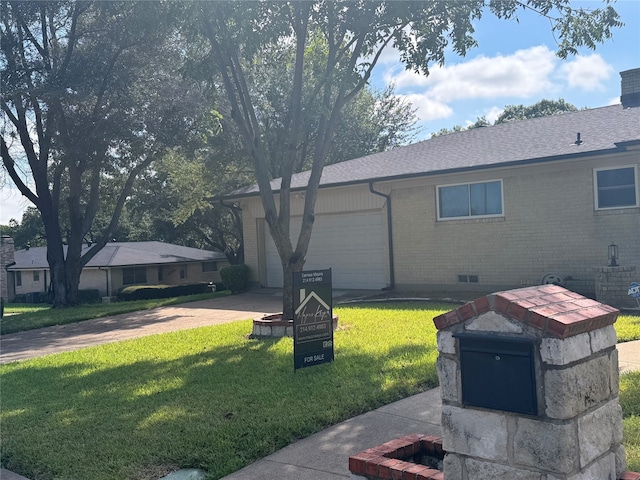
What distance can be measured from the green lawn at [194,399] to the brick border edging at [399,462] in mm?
1431

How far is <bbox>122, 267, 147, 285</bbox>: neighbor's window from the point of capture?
112 feet

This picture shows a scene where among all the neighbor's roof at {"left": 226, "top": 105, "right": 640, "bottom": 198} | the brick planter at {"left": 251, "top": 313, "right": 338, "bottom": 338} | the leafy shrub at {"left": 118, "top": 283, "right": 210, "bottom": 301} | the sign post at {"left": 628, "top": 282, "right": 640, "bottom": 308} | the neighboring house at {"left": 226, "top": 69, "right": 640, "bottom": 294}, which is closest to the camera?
the brick planter at {"left": 251, "top": 313, "right": 338, "bottom": 338}

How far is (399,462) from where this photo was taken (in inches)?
146

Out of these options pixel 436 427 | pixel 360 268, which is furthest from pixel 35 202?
pixel 436 427

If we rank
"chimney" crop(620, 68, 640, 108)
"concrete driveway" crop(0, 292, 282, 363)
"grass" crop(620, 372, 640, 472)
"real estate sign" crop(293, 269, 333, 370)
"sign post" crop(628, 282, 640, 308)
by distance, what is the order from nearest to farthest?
"grass" crop(620, 372, 640, 472) < "real estate sign" crop(293, 269, 333, 370) < "sign post" crop(628, 282, 640, 308) < "concrete driveway" crop(0, 292, 282, 363) < "chimney" crop(620, 68, 640, 108)

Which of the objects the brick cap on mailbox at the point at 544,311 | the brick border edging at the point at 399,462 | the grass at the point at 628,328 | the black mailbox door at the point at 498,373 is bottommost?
the grass at the point at 628,328

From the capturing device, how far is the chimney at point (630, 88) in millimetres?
16984

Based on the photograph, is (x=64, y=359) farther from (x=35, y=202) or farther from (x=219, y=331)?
(x=35, y=202)

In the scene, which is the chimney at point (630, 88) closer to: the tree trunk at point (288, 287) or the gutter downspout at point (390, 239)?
the gutter downspout at point (390, 239)

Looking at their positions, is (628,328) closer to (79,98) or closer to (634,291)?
(634,291)

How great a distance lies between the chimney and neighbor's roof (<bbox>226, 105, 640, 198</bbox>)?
0.32 m

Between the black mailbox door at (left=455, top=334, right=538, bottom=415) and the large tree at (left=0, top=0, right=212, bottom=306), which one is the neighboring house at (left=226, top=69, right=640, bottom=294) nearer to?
the large tree at (left=0, top=0, right=212, bottom=306)

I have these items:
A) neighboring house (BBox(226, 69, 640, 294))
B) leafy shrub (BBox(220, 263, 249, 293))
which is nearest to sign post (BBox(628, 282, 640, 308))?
neighboring house (BBox(226, 69, 640, 294))

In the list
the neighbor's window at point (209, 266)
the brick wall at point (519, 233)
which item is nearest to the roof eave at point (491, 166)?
the brick wall at point (519, 233)
